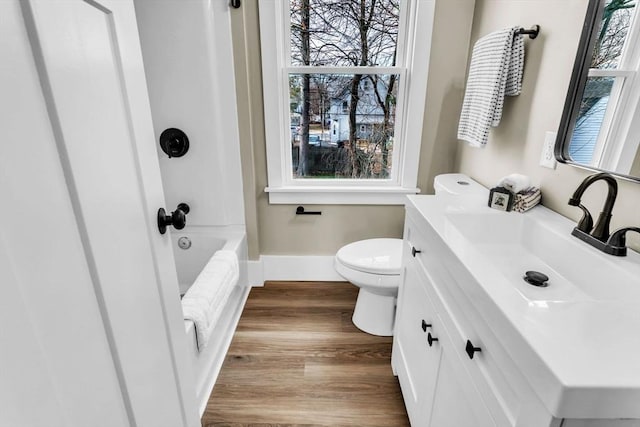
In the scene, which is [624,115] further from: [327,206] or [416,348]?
[327,206]

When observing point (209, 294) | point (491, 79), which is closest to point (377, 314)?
point (209, 294)

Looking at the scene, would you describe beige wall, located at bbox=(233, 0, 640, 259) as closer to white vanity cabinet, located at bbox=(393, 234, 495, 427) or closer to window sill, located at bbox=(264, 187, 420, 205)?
window sill, located at bbox=(264, 187, 420, 205)

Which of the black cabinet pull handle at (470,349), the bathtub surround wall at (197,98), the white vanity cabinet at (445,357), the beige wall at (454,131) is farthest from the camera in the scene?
the bathtub surround wall at (197,98)

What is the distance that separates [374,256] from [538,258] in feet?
2.76

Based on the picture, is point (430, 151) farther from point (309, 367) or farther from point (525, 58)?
point (309, 367)

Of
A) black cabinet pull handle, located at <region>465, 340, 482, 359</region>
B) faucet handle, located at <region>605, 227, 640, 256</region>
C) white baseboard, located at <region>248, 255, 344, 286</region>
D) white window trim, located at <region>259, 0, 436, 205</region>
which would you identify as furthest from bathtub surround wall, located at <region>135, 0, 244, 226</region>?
faucet handle, located at <region>605, 227, 640, 256</region>

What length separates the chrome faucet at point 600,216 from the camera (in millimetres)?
850

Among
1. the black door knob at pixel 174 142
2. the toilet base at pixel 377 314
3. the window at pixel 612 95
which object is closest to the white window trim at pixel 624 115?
the window at pixel 612 95

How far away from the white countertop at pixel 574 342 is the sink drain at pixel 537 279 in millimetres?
121

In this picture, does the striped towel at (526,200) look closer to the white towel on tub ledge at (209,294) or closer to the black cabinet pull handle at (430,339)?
the black cabinet pull handle at (430,339)

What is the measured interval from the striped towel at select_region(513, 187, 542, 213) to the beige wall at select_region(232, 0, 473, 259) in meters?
0.92

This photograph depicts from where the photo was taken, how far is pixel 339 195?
2.16m

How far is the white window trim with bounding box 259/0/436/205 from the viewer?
1815 millimetres

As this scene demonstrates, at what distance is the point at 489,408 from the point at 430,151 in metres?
1.66
